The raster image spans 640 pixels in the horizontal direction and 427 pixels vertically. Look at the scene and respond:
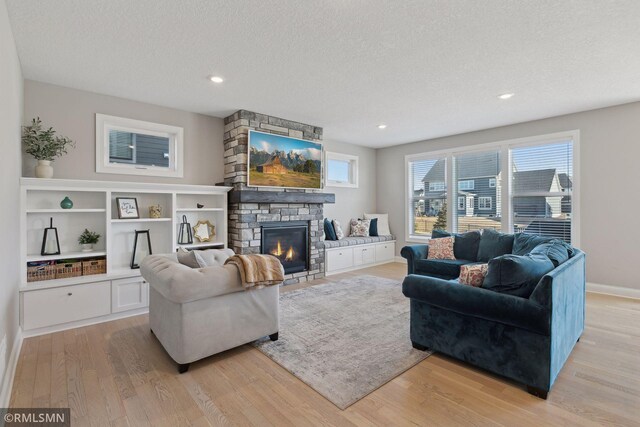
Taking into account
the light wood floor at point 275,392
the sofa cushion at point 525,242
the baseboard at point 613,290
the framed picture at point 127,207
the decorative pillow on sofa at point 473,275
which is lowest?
the light wood floor at point 275,392

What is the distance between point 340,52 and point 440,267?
9.85 feet

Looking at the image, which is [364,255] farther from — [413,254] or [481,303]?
[481,303]

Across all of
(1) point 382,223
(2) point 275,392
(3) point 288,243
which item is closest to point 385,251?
(1) point 382,223

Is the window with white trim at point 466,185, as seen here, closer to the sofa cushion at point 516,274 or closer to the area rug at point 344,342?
the area rug at point 344,342

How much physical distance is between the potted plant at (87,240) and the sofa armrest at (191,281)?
60.8 inches

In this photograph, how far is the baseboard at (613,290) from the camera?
414 centimetres

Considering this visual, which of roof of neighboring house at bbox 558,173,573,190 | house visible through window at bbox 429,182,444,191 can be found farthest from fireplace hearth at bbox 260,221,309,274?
roof of neighboring house at bbox 558,173,573,190

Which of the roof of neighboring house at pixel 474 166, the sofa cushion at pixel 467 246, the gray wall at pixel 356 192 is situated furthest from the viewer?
the gray wall at pixel 356 192

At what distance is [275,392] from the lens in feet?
6.84

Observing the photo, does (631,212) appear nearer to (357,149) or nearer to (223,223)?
(357,149)

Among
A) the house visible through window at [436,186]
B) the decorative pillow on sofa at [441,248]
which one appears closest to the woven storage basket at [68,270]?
the decorative pillow on sofa at [441,248]

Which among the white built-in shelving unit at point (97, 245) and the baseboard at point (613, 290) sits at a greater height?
the white built-in shelving unit at point (97, 245)

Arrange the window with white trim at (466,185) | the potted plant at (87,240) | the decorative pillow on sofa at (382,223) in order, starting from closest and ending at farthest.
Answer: the potted plant at (87,240)
the window with white trim at (466,185)
the decorative pillow on sofa at (382,223)

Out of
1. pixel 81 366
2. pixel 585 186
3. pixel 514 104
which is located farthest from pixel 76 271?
pixel 585 186
